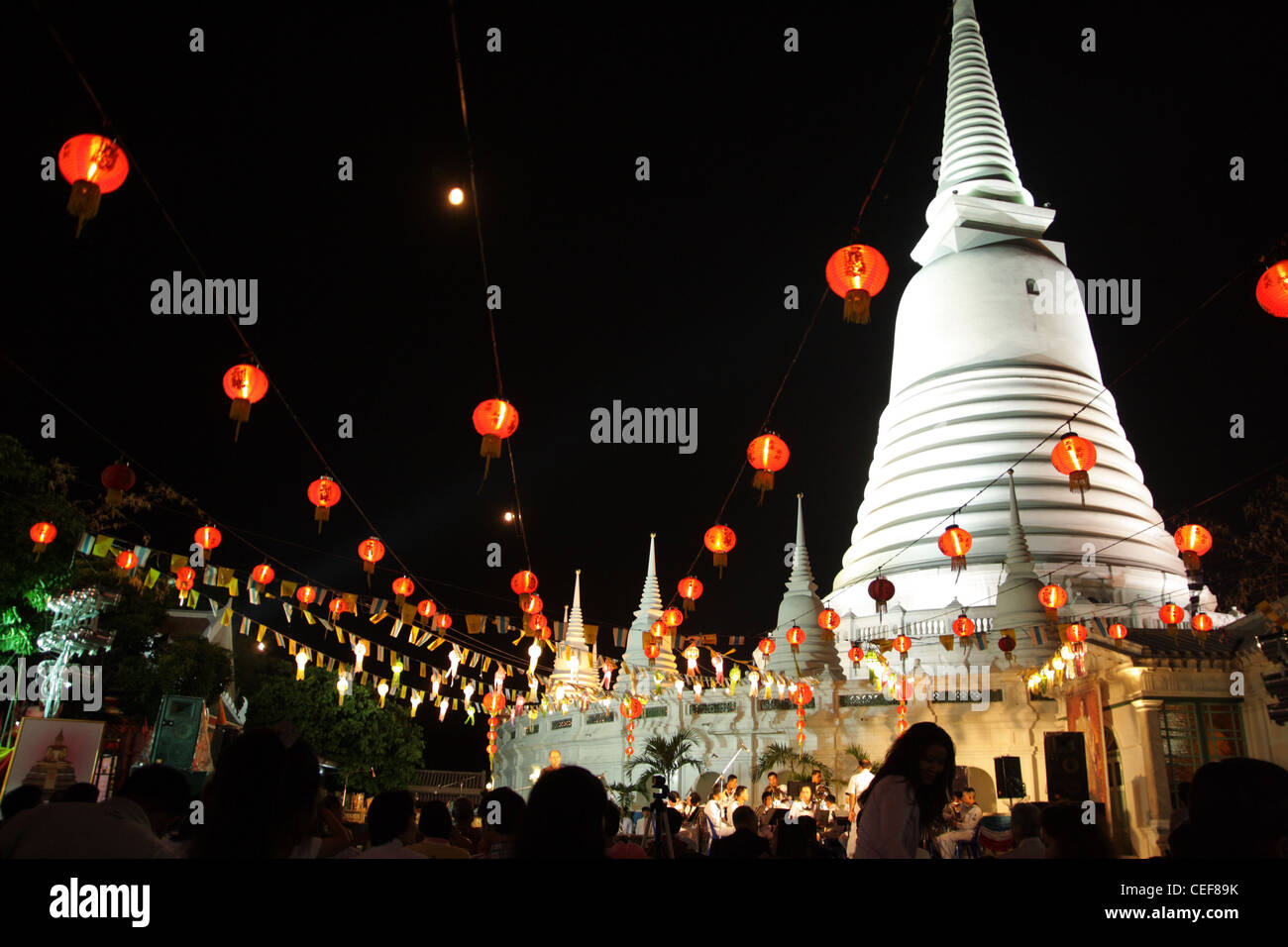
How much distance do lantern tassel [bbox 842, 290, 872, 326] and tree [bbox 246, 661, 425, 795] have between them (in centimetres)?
3117

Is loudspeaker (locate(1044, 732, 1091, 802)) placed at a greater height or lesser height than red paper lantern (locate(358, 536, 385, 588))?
lesser

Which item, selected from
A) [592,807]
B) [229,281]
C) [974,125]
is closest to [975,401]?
[974,125]

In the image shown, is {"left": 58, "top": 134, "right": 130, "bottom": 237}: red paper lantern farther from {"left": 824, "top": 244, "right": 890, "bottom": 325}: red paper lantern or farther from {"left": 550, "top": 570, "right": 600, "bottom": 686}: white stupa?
{"left": 550, "top": 570, "right": 600, "bottom": 686}: white stupa

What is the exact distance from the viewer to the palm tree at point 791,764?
77.5 feet

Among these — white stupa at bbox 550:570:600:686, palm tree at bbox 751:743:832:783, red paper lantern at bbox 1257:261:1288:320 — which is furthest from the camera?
white stupa at bbox 550:570:600:686

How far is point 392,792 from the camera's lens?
4816 mm

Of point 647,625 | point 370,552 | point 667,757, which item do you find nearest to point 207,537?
point 370,552

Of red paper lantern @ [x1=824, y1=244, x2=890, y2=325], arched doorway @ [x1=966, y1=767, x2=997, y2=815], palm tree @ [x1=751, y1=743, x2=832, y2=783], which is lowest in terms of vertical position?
arched doorway @ [x1=966, y1=767, x2=997, y2=815]

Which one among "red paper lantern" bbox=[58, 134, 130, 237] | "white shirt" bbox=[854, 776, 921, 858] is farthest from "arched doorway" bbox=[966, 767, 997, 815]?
"red paper lantern" bbox=[58, 134, 130, 237]

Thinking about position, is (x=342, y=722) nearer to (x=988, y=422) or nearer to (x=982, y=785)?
(x=982, y=785)

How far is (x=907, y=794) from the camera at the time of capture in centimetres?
398

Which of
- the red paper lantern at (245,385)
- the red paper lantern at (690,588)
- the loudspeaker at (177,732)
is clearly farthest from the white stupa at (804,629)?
the red paper lantern at (245,385)

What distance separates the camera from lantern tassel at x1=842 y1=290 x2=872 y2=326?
28.5 ft
